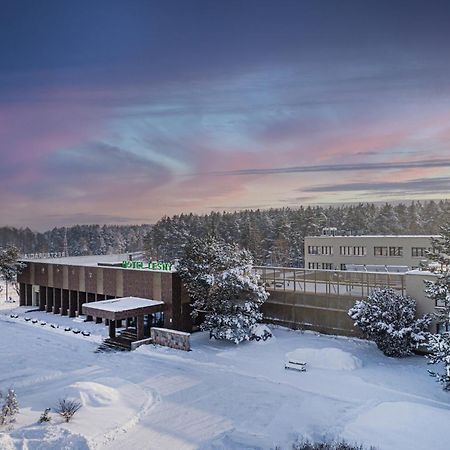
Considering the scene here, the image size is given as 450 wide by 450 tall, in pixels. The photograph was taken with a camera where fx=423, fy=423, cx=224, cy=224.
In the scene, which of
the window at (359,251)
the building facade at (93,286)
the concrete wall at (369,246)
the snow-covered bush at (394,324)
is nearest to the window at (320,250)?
the concrete wall at (369,246)

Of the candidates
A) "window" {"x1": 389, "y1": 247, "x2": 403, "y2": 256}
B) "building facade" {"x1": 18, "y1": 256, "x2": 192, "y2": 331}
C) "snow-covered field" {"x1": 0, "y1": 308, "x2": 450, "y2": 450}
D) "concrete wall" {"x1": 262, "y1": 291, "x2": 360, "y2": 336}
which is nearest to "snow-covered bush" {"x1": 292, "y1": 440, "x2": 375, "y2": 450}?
"snow-covered field" {"x1": 0, "y1": 308, "x2": 450, "y2": 450}

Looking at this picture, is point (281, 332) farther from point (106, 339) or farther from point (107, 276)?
point (107, 276)

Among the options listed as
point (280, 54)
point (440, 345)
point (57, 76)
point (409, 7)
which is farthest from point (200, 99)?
point (440, 345)

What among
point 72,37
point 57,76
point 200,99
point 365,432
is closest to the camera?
point 365,432

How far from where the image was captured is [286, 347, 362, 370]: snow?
73.1ft

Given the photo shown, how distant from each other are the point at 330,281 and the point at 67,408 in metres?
18.4

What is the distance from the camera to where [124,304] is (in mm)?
30234

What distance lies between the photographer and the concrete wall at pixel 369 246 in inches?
1833

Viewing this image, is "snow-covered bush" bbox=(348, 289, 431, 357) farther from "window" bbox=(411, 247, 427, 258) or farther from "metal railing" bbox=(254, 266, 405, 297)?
"window" bbox=(411, 247, 427, 258)

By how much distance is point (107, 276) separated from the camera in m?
36.4

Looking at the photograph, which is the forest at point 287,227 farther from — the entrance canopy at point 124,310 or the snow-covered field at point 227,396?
the snow-covered field at point 227,396

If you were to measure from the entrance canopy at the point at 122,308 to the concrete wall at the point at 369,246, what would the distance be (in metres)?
27.0

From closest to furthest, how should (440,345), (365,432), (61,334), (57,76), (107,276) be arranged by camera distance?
(365,432) < (440,345) < (57,76) < (61,334) < (107,276)

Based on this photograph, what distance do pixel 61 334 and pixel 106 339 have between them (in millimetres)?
5662
